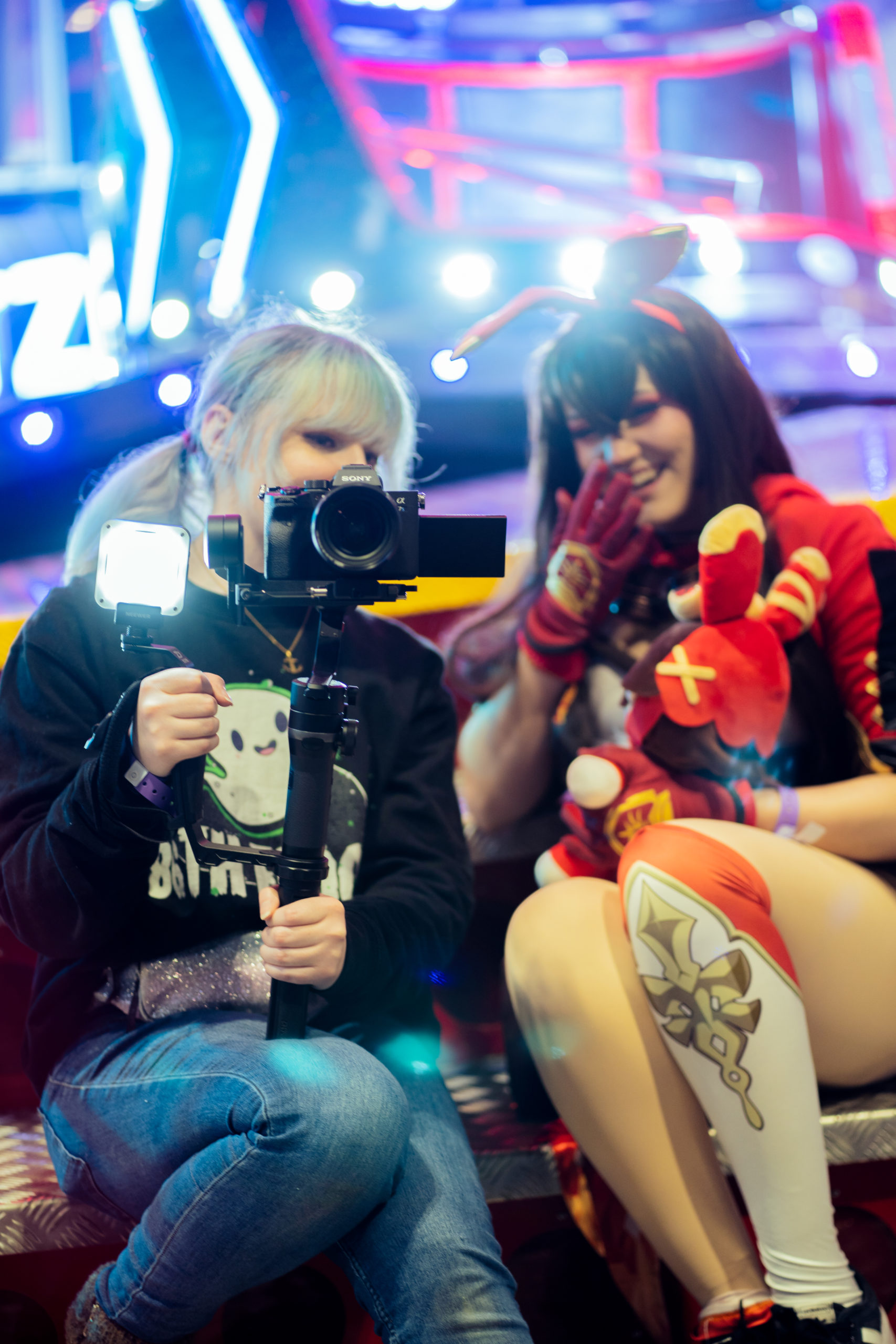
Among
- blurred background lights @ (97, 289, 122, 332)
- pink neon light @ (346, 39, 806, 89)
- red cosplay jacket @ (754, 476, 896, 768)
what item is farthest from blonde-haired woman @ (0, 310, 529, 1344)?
pink neon light @ (346, 39, 806, 89)

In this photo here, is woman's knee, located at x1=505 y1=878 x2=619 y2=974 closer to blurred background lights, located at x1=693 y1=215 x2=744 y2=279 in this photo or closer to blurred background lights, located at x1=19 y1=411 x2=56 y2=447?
blurred background lights, located at x1=19 y1=411 x2=56 y2=447

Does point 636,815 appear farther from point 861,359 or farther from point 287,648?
point 861,359

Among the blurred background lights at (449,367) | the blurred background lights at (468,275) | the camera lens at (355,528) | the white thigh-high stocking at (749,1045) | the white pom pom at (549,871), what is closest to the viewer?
the camera lens at (355,528)

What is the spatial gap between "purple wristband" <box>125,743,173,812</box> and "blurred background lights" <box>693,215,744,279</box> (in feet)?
5.28

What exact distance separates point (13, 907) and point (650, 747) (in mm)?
526

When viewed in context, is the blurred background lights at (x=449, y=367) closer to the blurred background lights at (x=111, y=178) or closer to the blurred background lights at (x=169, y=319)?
the blurred background lights at (x=169, y=319)

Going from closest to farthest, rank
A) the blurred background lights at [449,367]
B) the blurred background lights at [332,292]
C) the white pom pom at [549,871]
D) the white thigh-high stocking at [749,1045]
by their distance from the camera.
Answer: the white thigh-high stocking at [749,1045] → the white pom pom at [549,871] → the blurred background lights at [449,367] → the blurred background lights at [332,292]

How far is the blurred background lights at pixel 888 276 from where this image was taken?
72.2 inches

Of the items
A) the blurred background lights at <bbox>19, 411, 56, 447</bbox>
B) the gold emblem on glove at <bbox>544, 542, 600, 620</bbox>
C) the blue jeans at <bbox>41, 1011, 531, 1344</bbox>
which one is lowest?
the blue jeans at <bbox>41, 1011, 531, 1344</bbox>

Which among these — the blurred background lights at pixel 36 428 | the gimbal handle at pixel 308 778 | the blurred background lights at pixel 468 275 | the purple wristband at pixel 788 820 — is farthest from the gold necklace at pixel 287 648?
the blurred background lights at pixel 468 275

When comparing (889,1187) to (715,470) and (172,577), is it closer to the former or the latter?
(715,470)

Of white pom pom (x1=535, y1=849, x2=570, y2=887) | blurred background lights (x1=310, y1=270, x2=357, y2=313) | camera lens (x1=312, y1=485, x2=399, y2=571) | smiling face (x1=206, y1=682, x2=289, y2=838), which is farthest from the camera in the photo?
blurred background lights (x1=310, y1=270, x2=357, y2=313)

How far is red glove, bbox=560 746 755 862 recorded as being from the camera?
0.86 meters

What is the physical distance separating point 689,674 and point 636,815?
131 mm
